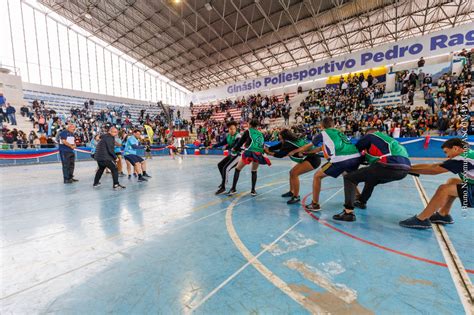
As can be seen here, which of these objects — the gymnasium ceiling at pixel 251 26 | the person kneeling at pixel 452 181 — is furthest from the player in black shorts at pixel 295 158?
the gymnasium ceiling at pixel 251 26

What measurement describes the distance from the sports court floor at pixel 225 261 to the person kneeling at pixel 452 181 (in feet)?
0.55

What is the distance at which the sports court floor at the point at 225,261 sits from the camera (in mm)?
1693

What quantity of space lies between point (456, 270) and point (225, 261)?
7.30ft

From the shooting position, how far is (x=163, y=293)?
1799 millimetres

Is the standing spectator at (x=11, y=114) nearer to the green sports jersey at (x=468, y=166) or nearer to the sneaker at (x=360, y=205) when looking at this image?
the sneaker at (x=360, y=205)

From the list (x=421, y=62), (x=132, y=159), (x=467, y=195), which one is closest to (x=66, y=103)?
(x=132, y=159)

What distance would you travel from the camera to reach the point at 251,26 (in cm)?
2147

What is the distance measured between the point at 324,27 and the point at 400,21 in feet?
21.7

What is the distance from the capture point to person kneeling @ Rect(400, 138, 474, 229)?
8.31ft

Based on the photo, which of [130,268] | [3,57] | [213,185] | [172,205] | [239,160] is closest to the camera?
[130,268]

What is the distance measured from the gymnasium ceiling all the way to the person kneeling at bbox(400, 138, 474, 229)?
19.9 m

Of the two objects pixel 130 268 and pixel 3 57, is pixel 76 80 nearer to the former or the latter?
pixel 3 57

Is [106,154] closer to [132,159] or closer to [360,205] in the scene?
[132,159]

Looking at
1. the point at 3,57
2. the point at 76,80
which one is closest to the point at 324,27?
the point at 76,80
